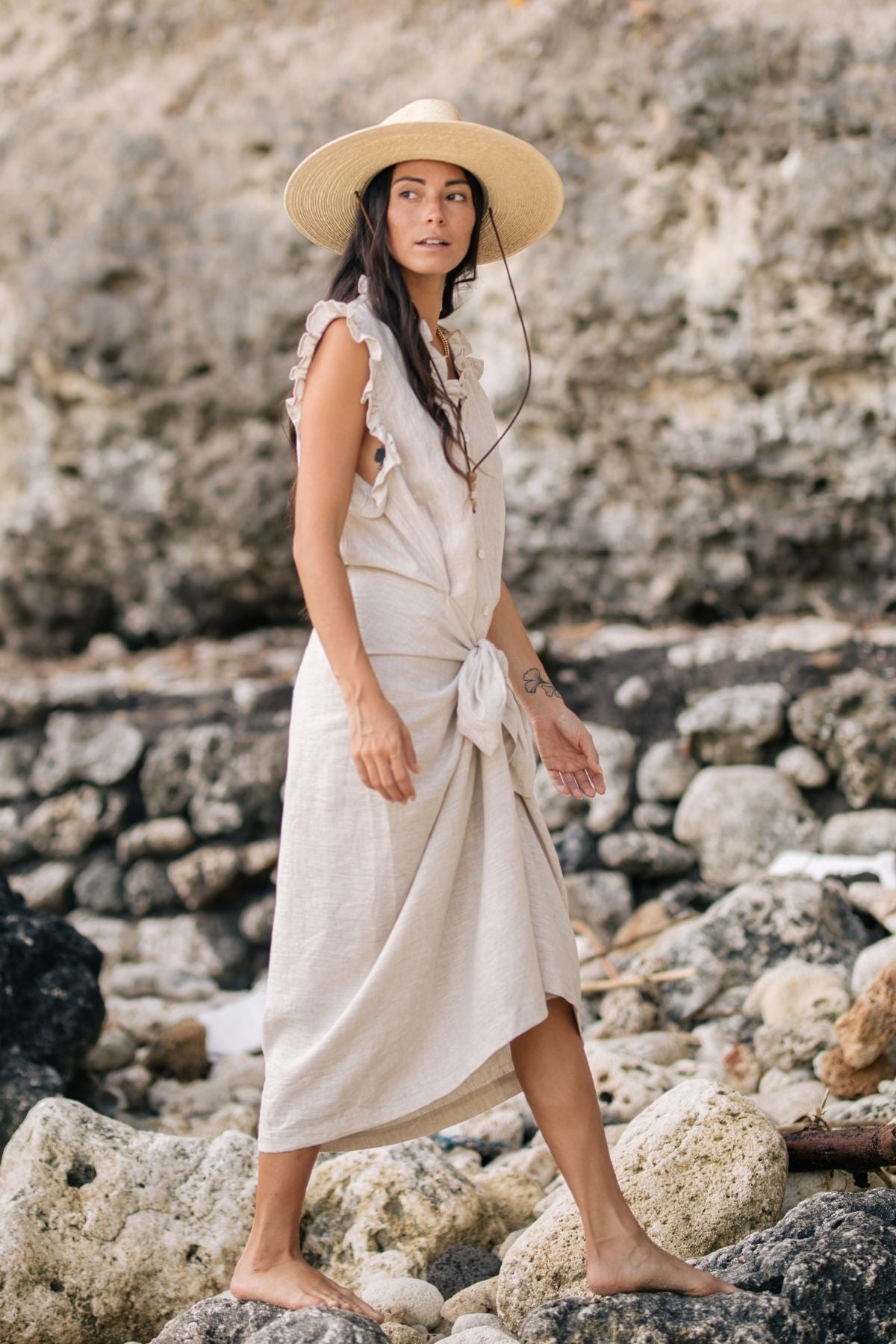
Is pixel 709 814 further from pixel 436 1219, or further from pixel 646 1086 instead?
pixel 436 1219

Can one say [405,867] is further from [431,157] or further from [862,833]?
[862,833]

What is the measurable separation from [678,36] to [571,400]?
1.69 metres

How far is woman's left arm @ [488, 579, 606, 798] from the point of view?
109 inches

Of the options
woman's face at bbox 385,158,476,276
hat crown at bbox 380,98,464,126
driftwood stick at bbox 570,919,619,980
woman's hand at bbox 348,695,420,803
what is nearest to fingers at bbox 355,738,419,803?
woman's hand at bbox 348,695,420,803

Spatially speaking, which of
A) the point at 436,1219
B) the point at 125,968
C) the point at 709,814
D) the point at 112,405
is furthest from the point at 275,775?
the point at 436,1219

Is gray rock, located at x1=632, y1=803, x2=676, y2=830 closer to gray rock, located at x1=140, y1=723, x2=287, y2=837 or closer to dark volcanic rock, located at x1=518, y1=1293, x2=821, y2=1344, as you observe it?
gray rock, located at x1=140, y1=723, x2=287, y2=837

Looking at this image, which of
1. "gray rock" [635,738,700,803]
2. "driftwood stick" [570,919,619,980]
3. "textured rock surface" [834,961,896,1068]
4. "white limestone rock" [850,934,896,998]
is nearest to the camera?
"textured rock surface" [834,961,896,1068]

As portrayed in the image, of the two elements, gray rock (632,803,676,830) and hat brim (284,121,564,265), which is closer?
hat brim (284,121,564,265)

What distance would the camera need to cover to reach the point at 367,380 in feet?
8.04

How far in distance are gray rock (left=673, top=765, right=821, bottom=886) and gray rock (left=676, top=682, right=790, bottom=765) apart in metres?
0.11

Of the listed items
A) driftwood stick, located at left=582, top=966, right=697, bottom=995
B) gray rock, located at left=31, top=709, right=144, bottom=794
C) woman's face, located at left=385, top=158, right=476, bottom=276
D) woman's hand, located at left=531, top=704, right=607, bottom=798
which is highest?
woman's face, located at left=385, top=158, right=476, bottom=276

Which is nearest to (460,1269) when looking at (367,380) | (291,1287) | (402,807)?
(291,1287)

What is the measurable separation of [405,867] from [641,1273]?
80 cm

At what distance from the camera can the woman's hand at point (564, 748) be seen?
9.06 ft
